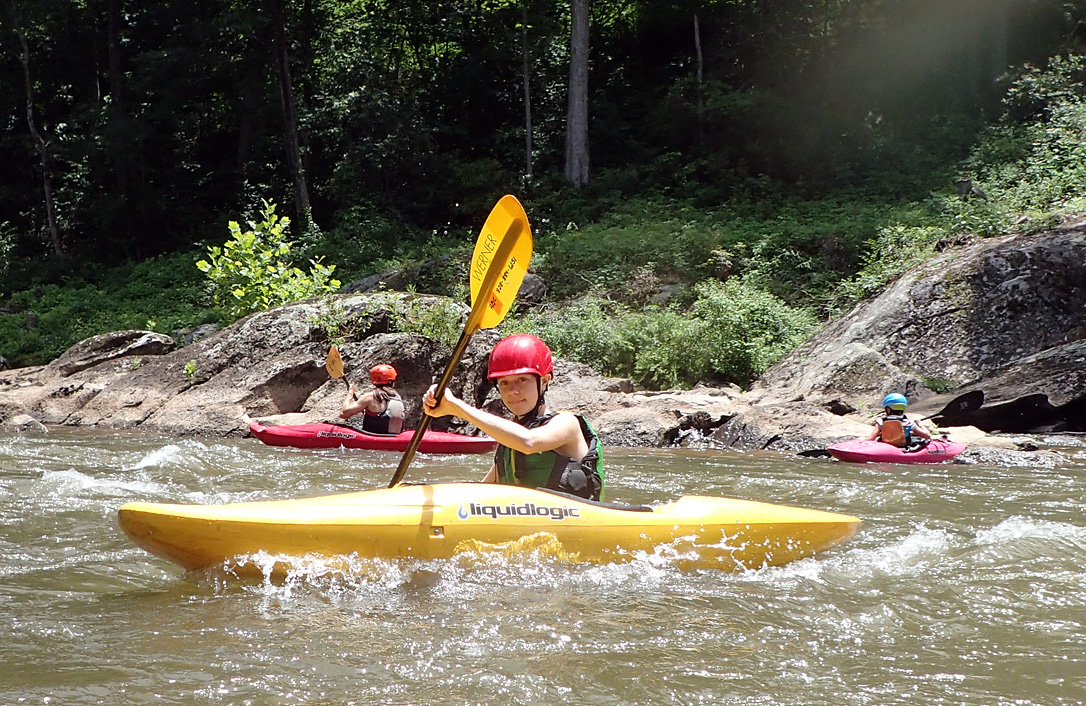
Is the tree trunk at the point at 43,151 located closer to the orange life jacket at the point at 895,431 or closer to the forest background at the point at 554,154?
the forest background at the point at 554,154

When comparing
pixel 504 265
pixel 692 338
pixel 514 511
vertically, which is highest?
pixel 504 265

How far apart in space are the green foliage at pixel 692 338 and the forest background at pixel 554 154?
0.04 meters

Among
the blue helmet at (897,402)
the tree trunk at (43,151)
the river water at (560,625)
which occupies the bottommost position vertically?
the river water at (560,625)

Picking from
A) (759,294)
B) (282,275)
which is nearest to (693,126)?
(759,294)

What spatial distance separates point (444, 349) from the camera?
10586 mm

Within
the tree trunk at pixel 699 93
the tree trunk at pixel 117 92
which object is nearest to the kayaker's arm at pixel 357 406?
the tree trunk at pixel 699 93

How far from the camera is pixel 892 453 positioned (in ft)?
24.2

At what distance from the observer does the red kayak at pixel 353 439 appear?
858cm

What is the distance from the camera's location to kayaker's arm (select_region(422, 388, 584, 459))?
367 centimetres

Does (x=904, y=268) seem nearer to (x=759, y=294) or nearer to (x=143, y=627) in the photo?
(x=759, y=294)

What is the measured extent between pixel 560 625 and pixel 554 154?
1736 cm

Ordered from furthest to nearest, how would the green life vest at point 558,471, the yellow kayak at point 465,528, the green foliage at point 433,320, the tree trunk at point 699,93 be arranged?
the tree trunk at point 699,93 → the green foliage at point 433,320 → the green life vest at point 558,471 → the yellow kayak at point 465,528

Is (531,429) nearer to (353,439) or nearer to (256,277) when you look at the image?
(353,439)

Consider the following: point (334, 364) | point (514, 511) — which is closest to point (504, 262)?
point (514, 511)
